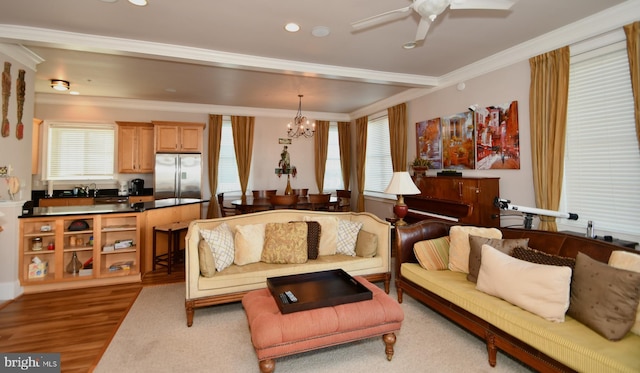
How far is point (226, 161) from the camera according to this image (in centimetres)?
705

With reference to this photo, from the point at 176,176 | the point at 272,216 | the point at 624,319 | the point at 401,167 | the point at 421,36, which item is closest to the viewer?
the point at 624,319

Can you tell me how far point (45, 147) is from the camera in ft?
19.7

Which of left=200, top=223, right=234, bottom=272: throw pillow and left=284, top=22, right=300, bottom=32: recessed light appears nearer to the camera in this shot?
left=200, top=223, right=234, bottom=272: throw pillow

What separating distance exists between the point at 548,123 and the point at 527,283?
221 cm

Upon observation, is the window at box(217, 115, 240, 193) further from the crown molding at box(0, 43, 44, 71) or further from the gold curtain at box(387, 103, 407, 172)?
the gold curtain at box(387, 103, 407, 172)

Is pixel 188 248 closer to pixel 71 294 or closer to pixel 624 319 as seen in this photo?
pixel 71 294

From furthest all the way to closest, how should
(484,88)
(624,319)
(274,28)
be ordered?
1. (484,88)
2. (274,28)
3. (624,319)

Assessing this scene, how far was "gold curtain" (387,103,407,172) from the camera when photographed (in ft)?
18.6

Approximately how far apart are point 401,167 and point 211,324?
14.1 ft

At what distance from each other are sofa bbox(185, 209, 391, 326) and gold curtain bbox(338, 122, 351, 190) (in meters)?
3.99

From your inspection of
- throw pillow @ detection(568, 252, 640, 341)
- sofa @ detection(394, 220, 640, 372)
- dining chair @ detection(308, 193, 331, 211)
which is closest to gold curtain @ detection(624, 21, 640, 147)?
sofa @ detection(394, 220, 640, 372)

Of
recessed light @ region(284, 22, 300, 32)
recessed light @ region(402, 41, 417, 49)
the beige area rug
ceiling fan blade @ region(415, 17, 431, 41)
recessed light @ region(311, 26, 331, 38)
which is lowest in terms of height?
the beige area rug

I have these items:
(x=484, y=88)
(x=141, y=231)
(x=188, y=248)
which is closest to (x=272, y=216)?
(x=188, y=248)
